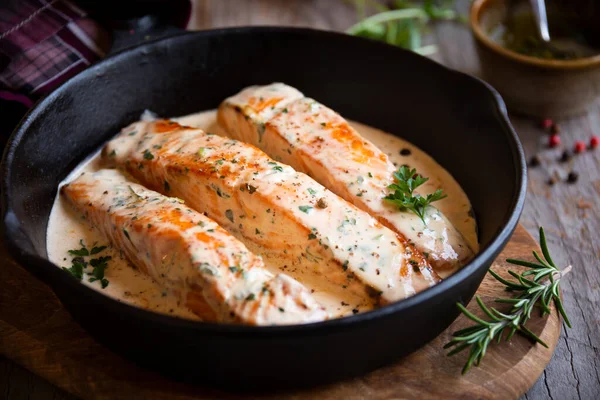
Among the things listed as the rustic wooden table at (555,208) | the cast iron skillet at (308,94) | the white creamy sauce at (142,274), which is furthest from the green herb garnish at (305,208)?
the rustic wooden table at (555,208)

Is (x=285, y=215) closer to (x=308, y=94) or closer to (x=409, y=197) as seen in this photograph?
(x=409, y=197)

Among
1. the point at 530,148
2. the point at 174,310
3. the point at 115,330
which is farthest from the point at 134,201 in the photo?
the point at 530,148

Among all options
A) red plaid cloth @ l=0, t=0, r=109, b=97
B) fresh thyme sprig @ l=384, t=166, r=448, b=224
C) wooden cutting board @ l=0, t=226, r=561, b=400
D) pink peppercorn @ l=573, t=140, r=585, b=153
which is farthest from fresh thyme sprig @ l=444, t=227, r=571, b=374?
red plaid cloth @ l=0, t=0, r=109, b=97

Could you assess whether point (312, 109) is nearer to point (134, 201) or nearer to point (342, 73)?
point (342, 73)

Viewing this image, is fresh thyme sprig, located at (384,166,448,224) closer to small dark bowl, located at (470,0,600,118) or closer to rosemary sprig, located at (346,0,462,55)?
small dark bowl, located at (470,0,600,118)

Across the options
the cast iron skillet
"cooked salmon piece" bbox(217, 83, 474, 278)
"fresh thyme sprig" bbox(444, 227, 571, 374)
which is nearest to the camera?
the cast iron skillet

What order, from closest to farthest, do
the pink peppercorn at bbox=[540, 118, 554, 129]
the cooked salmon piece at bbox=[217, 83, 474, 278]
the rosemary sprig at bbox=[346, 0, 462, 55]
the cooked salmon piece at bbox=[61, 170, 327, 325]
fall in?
the cooked salmon piece at bbox=[61, 170, 327, 325]
the cooked salmon piece at bbox=[217, 83, 474, 278]
the pink peppercorn at bbox=[540, 118, 554, 129]
the rosemary sprig at bbox=[346, 0, 462, 55]

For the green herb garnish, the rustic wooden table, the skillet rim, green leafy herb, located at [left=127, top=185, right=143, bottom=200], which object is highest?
the skillet rim
